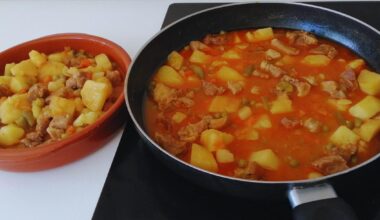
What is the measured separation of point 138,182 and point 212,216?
222mm

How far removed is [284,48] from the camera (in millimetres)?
1444

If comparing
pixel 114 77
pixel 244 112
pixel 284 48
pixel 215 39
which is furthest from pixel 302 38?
pixel 114 77

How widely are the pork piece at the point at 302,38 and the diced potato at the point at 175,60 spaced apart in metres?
0.39

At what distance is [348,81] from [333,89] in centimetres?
6

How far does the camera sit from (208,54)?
1471 mm

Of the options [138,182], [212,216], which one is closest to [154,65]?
[138,182]

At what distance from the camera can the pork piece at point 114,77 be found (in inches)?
52.7

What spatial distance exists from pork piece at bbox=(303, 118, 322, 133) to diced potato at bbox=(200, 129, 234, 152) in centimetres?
21

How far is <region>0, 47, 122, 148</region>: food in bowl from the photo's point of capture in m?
1.21

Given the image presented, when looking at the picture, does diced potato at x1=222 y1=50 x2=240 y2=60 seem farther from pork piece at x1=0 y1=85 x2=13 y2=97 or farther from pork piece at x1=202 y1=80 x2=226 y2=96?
pork piece at x1=0 y1=85 x2=13 y2=97

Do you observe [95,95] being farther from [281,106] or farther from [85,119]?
[281,106]

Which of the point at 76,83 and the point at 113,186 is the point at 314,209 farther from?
the point at 76,83

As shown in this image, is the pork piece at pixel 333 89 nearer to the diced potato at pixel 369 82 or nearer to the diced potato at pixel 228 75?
the diced potato at pixel 369 82

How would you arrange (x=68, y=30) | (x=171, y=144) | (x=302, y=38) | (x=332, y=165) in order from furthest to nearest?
(x=68, y=30)
(x=302, y=38)
(x=171, y=144)
(x=332, y=165)
